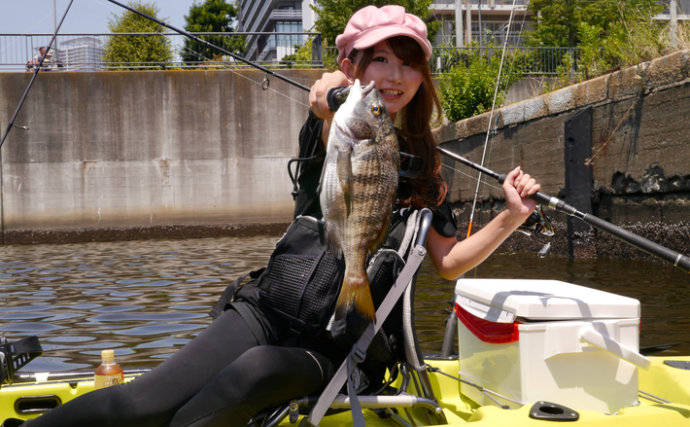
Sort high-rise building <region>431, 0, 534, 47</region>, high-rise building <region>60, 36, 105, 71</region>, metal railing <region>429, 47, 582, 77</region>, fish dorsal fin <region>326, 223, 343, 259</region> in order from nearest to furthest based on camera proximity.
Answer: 1. fish dorsal fin <region>326, 223, 343, 259</region>
2. high-rise building <region>60, 36, 105, 71</region>
3. metal railing <region>429, 47, 582, 77</region>
4. high-rise building <region>431, 0, 534, 47</region>

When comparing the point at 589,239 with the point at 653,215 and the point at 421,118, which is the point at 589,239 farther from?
the point at 421,118

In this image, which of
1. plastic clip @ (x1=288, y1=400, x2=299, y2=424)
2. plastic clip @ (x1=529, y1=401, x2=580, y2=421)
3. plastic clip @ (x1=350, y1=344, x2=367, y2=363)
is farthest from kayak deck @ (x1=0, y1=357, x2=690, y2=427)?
plastic clip @ (x1=288, y1=400, x2=299, y2=424)

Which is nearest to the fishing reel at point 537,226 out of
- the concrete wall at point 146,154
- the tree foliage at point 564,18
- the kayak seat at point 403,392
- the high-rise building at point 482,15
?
the kayak seat at point 403,392

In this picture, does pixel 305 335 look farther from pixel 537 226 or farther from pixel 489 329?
pixel 537 226

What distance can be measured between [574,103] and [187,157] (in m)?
11.6

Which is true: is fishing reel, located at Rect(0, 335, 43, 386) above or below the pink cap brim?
below

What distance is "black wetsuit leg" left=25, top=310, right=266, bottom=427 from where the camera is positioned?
182 cm

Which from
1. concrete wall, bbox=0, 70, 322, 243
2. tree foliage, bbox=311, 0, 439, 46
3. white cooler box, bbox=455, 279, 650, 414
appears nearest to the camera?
white cooler box, bbox=455, 279, 650, 414

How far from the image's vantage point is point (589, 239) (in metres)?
8.64

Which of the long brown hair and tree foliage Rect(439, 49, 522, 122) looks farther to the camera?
tree foliage Rect(439, 49, 522, 122)

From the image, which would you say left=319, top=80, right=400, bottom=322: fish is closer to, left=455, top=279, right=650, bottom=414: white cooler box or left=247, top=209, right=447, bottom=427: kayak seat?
left=247, top=209, right=447, bottom=427: kayak seat

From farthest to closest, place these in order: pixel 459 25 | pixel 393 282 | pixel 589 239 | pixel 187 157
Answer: pixel 459 25 → pixel 187 157 → pixel 589 239 → pixel 393 282

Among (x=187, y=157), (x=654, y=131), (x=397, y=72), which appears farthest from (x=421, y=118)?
(x=187, y=157)

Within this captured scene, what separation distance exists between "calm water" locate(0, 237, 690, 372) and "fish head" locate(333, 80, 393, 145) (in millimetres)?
3072
